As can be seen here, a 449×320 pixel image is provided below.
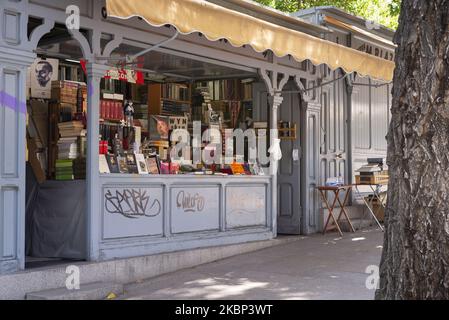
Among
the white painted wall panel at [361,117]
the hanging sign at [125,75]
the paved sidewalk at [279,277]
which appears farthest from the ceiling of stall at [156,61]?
the white painted wall panel at [361,117]

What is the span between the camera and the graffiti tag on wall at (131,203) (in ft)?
23.1

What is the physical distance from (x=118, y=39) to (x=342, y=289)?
145 inches

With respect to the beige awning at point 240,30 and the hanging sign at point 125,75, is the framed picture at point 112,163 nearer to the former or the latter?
the hanging sign at point 125,75

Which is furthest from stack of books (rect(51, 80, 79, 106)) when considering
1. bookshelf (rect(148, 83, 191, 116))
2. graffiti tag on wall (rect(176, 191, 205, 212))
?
bookshelf (rect(148, 83, 191, 116))

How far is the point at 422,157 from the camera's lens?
3.39 m

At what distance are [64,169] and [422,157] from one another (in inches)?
191

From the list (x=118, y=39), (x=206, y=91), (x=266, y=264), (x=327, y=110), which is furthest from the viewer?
(x=327, y=110)

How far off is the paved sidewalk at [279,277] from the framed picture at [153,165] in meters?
1.30

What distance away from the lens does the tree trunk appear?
3367 mm

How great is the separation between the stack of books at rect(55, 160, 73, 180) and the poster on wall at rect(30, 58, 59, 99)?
0.86 meters

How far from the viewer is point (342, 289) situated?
6.55 metres

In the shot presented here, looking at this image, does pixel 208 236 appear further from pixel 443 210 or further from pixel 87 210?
pixel 443 210

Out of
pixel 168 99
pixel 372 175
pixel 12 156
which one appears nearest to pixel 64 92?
pixel 12 156
